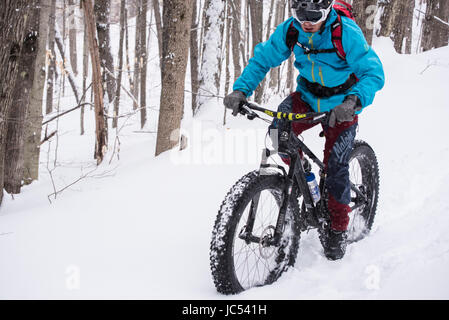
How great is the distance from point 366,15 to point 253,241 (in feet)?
26.3

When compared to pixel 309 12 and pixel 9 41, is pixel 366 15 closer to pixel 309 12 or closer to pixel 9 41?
pixel 309 12

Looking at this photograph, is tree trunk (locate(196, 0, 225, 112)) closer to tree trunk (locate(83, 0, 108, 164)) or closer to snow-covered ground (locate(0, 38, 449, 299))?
snow-covered ground (locate(0, 38, 449, 299))

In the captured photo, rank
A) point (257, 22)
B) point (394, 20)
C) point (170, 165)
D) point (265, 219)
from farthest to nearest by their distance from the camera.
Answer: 1. point (257, 22)
2. point (394, 20)
3. point (170, 165)
4. point (265, 219)

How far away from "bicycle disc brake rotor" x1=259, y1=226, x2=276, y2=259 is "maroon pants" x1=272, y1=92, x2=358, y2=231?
1.97 feet

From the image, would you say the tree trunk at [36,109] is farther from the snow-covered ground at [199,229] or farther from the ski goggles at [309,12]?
the ski goggles at [309,12]

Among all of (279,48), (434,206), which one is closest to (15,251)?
(279,48)

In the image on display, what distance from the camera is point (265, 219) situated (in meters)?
3.12

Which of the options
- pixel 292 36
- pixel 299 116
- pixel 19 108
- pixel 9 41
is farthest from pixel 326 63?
pixel 19 108

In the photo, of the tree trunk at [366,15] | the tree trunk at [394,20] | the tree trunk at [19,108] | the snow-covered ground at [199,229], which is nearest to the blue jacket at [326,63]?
the snow-covered ground at [199,229]

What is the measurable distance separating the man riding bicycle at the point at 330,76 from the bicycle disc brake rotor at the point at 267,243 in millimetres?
589

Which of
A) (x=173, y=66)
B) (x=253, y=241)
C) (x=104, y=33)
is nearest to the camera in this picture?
(x=253, y=241)

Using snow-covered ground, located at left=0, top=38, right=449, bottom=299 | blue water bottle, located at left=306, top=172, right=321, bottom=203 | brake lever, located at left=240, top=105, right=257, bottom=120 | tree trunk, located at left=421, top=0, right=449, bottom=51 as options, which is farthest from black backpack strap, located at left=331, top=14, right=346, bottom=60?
tree trunk, located at left=421, top=0, right=449, bottom=51

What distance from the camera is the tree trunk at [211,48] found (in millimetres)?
9195
